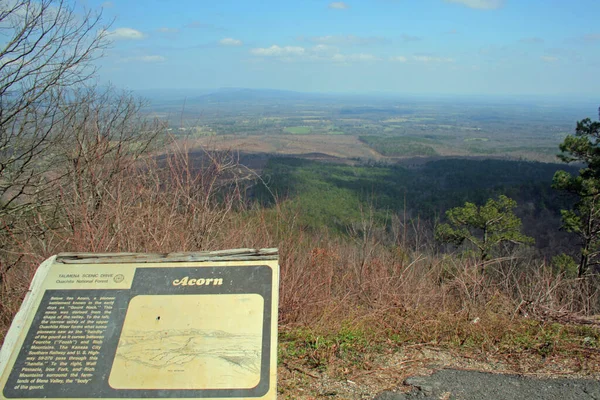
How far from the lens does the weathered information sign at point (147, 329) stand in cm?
206

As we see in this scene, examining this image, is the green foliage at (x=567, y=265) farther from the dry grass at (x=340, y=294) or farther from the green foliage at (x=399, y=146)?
the green foliage at (x=399, y=146)

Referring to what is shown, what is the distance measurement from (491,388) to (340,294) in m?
1.99

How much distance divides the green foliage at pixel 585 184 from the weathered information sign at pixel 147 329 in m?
13.4

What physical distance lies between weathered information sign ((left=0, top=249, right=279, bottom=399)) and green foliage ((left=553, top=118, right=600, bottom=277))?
13363 millimetres

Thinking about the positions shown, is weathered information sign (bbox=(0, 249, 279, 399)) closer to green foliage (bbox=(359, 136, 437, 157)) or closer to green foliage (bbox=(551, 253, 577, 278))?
green foliage (bbox=(551, 253, 577, 278))

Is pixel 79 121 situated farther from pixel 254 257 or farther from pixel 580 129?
pixel 580 129

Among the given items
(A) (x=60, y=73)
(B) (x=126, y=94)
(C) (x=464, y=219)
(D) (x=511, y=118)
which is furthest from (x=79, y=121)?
(D) (x=511, y=118)

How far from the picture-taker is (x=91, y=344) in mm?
2189

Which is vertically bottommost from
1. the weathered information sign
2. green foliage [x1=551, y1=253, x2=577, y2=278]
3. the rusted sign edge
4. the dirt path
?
green foliage [x1=551, y1=253, x2=577, y2=278]

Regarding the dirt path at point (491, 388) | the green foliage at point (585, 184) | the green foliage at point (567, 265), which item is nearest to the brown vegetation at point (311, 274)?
the dirt path at point (491, 388)

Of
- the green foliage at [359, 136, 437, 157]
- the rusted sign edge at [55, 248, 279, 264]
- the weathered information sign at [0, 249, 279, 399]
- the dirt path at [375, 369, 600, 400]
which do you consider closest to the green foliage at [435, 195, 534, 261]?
the dirt path at [375, 369, 600, 400]

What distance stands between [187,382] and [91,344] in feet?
1.82

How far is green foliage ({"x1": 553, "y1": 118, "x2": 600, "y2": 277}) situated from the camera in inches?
509

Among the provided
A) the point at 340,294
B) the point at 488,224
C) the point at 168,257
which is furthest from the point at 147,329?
the point at 488,224
